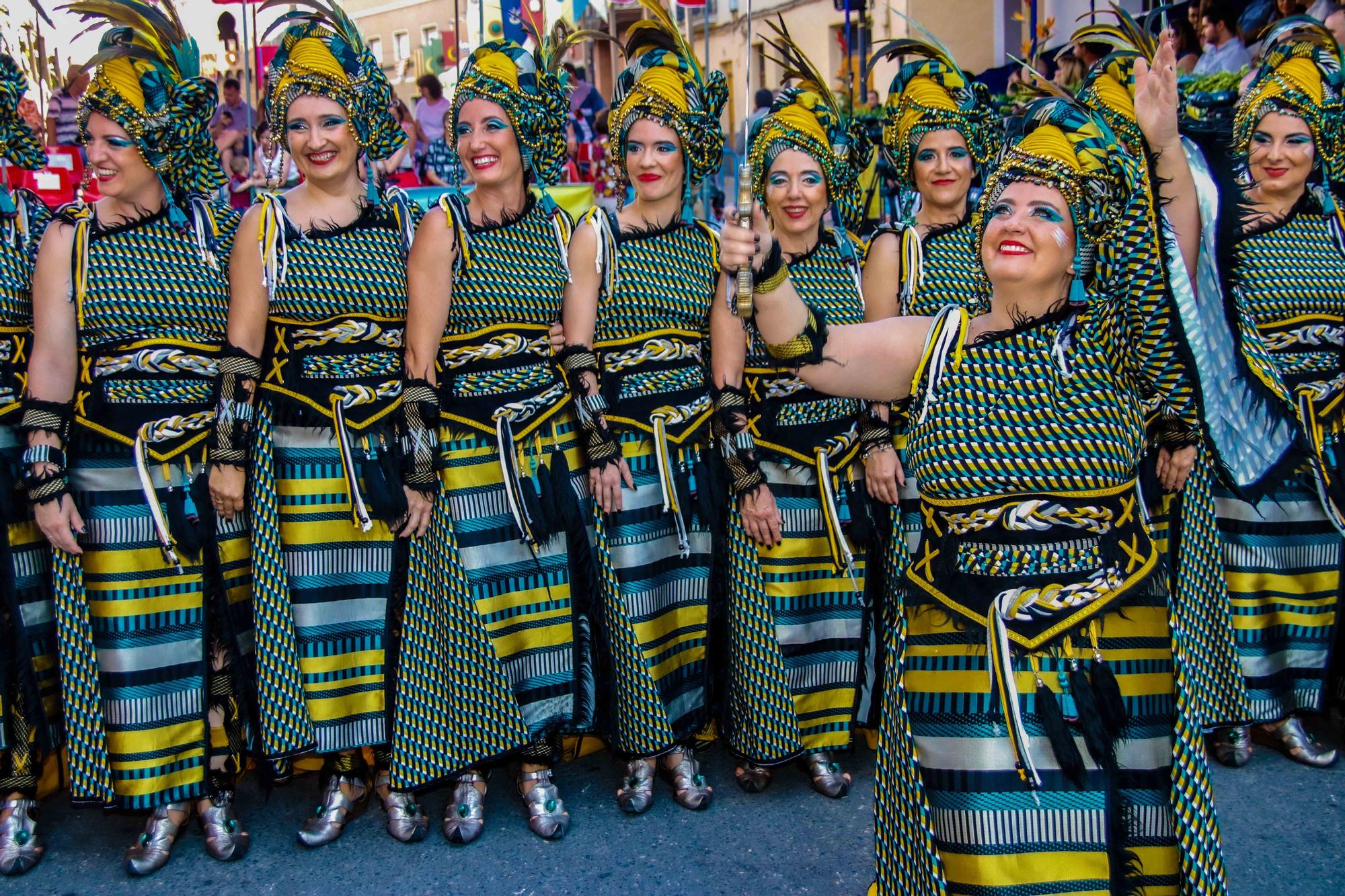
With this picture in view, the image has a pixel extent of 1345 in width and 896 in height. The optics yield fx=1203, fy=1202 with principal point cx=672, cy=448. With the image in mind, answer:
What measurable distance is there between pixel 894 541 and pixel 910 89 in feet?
4.92

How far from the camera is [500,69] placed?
3.61 metres

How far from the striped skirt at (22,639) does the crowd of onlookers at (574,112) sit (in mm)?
1186

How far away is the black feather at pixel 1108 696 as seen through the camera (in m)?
2.34

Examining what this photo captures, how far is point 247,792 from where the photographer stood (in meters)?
3.94

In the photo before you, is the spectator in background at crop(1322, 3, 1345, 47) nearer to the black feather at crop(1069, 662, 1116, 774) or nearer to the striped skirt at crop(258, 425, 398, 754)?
the black feather at crop(1069, 662, 1116, 774)

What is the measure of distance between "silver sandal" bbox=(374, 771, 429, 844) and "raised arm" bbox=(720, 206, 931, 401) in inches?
76.3

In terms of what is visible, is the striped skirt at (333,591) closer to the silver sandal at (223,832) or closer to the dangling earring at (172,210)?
the silver sandal at (223,832)

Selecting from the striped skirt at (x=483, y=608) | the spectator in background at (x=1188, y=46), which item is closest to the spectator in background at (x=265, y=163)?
the striped skirt at (x=483, y=608)

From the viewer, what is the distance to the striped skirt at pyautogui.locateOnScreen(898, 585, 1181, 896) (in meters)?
2.33

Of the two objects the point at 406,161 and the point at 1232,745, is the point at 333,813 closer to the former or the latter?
the point at 1232,745

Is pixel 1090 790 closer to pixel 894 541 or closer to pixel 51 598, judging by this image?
pixel 894 541

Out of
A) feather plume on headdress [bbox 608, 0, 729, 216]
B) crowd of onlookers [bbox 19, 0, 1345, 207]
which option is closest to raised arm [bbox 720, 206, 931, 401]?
crowd of onlookers [bbox 19, 0, 1345, 207]

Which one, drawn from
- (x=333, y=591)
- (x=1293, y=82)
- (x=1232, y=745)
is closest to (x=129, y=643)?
(x=333, y=591)

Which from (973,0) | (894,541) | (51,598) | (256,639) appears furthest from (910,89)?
(973,0)
